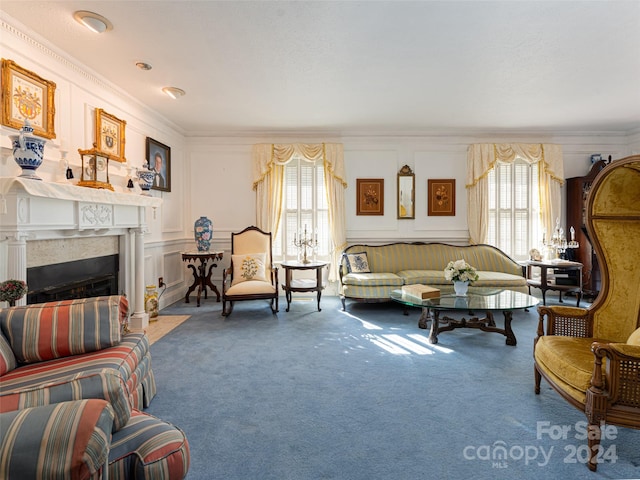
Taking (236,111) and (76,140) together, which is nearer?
(76,140)

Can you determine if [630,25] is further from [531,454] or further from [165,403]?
[165,403]

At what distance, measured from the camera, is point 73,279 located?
3453mm

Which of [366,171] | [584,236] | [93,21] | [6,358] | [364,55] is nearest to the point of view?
[6,358]

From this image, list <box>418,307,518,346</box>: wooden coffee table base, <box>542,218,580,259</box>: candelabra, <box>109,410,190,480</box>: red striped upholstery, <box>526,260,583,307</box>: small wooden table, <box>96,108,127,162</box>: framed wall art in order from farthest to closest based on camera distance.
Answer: <box>542,218,580,259</box>: candelabra → <box>526,260,583,307</box>: small wooden table → <box>96,108,127,162</box>: framed wall art → <box>418,307,518,346</box>: wooden coffee table base → <box>109,410,190,480</box>: red striped upholstery

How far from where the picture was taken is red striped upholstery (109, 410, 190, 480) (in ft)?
3.93

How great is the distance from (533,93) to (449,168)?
198 cm

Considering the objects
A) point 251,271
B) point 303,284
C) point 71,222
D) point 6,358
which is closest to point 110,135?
point 71,222

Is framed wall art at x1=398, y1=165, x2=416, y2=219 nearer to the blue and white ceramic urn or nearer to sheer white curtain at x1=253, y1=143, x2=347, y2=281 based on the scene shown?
sheer white curtain at x1=253, y1=143, x2=347, y2=281

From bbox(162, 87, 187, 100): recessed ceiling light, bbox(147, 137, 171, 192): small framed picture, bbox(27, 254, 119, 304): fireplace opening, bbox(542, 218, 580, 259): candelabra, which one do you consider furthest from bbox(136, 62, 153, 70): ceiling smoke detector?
bbox(542, 218, 580, 259): candelabra

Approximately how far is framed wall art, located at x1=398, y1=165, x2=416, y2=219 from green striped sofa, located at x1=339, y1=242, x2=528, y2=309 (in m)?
0.57

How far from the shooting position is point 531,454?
6.33 feet

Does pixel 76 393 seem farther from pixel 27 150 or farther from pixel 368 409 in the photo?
pixel 27 150

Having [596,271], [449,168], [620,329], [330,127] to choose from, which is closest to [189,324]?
[330,127]

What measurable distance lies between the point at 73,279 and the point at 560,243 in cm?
683
